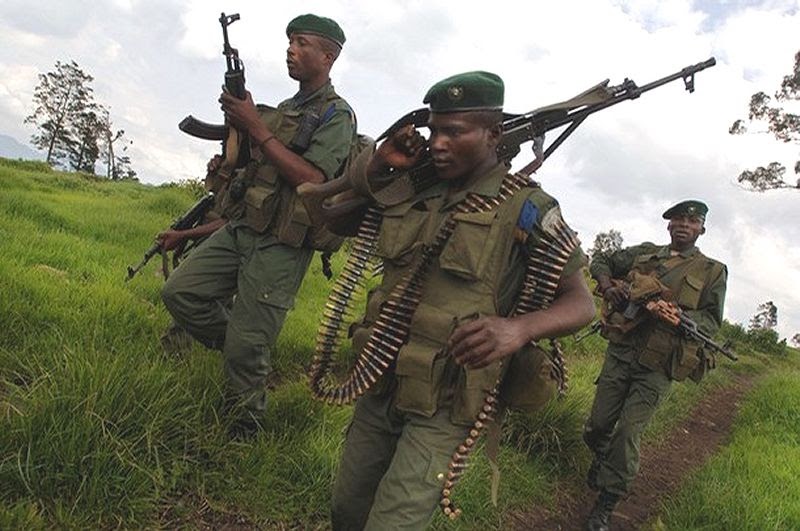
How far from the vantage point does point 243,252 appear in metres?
3.88

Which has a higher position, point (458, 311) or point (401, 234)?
point (401, 234)

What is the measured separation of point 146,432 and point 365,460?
1233 mm

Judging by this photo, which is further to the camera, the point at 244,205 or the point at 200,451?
the point at 244,205

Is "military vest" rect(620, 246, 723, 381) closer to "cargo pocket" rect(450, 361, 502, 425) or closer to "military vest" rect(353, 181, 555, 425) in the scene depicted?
"military vest" rect(353, 181, 555, 425)

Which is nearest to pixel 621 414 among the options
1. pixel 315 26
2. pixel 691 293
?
pixel 691 293

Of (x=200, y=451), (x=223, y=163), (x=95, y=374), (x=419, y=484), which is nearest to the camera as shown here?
(x=419, y=484)

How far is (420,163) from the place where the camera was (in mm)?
2613

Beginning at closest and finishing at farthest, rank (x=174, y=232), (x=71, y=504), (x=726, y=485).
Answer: (x=71, y=504) → (x=174, y=232) → (x=726, y=485)

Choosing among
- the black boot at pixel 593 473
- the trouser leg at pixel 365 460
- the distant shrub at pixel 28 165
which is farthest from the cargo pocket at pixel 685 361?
the distant shrub at pixel 28 165

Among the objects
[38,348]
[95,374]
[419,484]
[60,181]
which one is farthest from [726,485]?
[60,181]

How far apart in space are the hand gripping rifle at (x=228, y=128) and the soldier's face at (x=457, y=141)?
71.1 inches

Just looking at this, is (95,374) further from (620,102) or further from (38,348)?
(620,102)

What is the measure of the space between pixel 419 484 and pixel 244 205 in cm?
224

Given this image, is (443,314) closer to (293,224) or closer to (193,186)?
(293,224)
